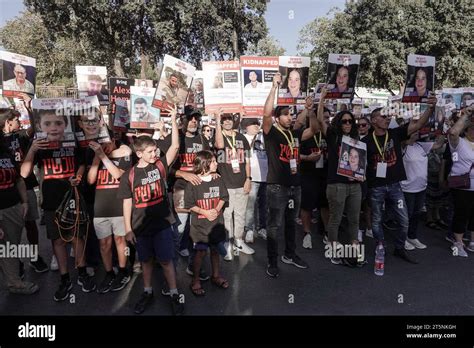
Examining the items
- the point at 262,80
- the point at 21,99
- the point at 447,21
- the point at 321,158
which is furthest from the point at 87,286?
the point at 447,21

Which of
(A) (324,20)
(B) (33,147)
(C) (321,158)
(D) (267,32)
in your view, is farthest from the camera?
(A) (324,20)

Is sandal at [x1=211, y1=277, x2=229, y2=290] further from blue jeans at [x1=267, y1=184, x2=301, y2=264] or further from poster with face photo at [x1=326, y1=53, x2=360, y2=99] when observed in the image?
poster with face photo at [x1=326, y1=53, x2=360, y2=99]

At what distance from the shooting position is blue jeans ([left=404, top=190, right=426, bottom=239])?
5520 mm

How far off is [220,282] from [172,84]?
2.34 m

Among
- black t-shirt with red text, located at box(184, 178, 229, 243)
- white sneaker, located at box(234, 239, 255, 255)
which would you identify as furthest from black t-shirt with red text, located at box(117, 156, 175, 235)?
white sneaker, located at box(234, 239, 255, 255)

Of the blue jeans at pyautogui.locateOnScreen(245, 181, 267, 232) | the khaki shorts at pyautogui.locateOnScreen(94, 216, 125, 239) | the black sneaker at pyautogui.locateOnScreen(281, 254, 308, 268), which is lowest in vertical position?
the black sneaker at pyautogui.locateOnScreen(281, 254, 308, 268)

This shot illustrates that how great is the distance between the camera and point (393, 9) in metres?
22.7

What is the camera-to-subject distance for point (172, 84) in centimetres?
432

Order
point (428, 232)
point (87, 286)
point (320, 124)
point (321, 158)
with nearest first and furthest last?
point (87, 286) → point (320, 124) → point (321, 158) → point (428, 232)

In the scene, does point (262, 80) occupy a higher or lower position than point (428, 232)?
higher

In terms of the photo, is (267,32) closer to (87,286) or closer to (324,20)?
(324,20)

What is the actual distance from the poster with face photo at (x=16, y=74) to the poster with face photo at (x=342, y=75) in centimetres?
403

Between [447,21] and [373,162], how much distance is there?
73.9 ft

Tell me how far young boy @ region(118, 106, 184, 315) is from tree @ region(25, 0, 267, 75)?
18239 millimetres
